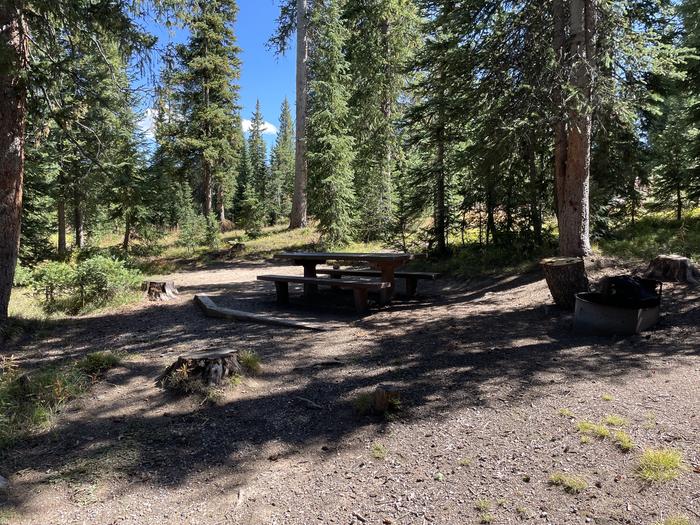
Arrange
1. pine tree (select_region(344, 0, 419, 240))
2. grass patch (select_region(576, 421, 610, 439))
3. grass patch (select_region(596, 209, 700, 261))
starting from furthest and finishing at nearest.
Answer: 1. pine tree (select_region(344, 0, 419, 240))
2. grass patch (select_region(596, 209, 700, 261))
3. grass patch (select_region(576, 421, 610, 439))

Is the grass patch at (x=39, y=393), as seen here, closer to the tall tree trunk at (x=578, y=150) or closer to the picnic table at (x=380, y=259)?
the picnic table at (x=380, y=259)

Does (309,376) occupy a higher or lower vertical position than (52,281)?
lower

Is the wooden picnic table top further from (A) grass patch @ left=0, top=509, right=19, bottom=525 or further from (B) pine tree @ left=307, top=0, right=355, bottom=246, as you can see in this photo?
(B) pine tree @ left=307, top=0, right=355, bottom=246

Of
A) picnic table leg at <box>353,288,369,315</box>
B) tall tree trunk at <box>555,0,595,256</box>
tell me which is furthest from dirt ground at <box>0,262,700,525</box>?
tall tree trunk at <box>555,0,595,256</box>

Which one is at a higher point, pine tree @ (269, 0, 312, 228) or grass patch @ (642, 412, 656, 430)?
pine tree @ (269, 0, 312, 228)

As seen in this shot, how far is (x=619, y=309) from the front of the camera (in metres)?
5.46

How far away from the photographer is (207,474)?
326cm

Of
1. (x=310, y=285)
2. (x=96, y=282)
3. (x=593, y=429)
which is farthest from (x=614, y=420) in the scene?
(x=96, y=282)

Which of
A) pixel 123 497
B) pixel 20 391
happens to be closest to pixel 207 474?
pixel 123 497

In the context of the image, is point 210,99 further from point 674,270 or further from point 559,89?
point 674,270

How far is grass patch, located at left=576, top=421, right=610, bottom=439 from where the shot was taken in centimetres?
333

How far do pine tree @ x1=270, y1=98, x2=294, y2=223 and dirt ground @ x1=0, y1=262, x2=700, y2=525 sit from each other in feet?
117

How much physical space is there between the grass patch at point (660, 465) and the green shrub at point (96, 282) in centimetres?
926

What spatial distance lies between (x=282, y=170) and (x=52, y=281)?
171ft
